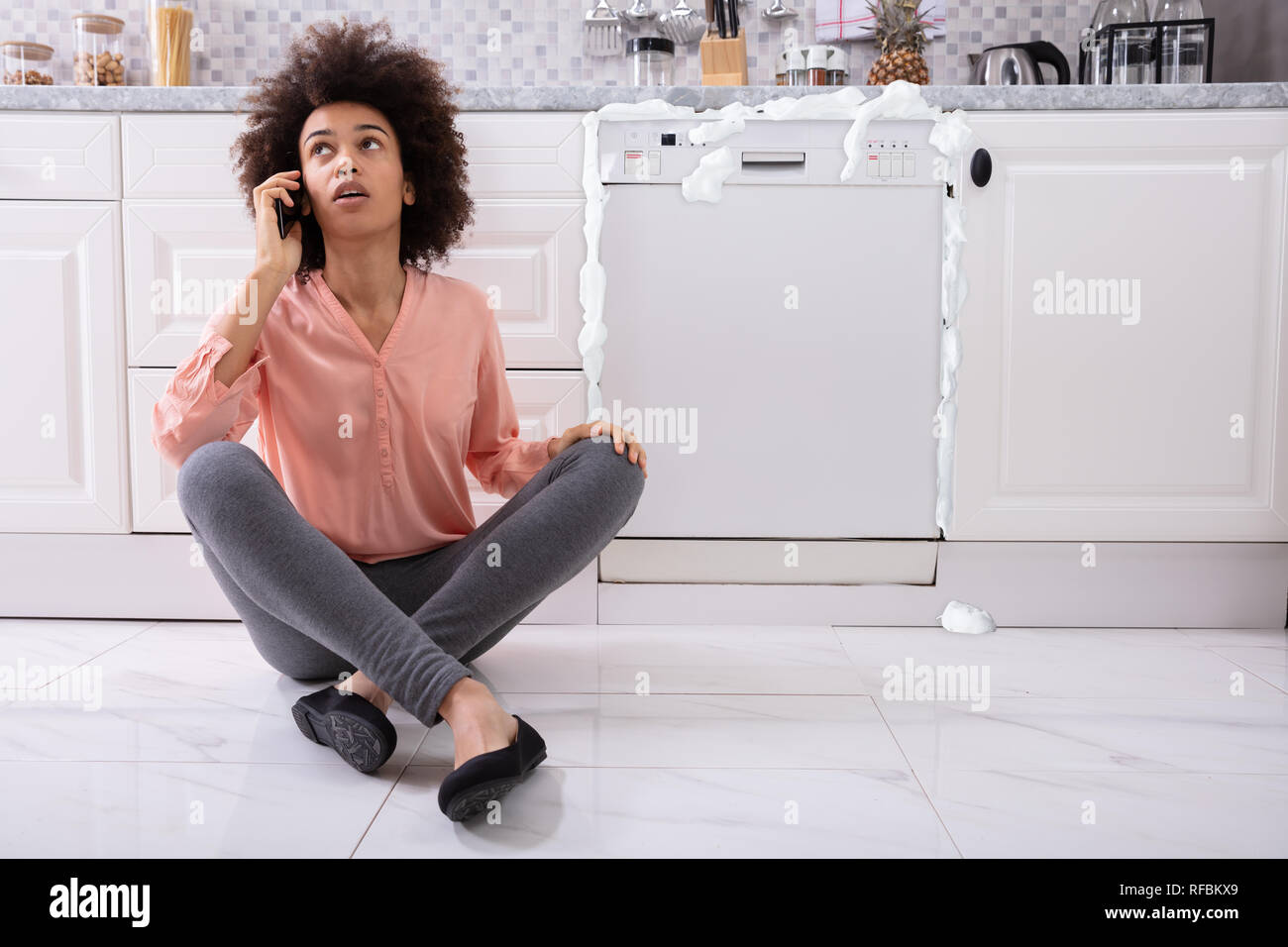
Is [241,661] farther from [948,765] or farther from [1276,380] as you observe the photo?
[1276,380]

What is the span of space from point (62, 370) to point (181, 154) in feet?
1.33

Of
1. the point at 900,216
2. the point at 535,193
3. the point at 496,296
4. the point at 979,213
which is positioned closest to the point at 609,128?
the point at 535,193

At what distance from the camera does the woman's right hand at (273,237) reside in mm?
1201

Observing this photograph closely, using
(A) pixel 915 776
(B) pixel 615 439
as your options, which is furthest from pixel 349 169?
(A) pixel 915 776

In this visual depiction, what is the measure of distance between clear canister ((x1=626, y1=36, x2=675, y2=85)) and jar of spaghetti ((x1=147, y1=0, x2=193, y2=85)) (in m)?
0.92

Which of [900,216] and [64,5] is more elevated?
[64,5]

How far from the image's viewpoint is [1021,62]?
1.97 metres

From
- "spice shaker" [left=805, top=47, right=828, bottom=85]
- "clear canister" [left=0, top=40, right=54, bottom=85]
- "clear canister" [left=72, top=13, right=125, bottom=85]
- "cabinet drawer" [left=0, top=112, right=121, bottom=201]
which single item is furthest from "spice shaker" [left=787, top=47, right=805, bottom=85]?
"clear canister" [left=0, top=40, right=54, bottom=85]

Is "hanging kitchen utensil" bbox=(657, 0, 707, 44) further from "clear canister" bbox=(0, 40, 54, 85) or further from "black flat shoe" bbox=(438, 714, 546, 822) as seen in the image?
"black flat shoe" bbox=(438, 714, 546, 822)

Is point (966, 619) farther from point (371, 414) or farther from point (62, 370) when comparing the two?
point (62, 370)

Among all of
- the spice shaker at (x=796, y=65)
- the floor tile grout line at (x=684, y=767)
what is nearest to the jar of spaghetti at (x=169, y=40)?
the spice shaker at (x=796, y=65)

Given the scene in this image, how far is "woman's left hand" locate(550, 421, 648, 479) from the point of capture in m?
1.23
